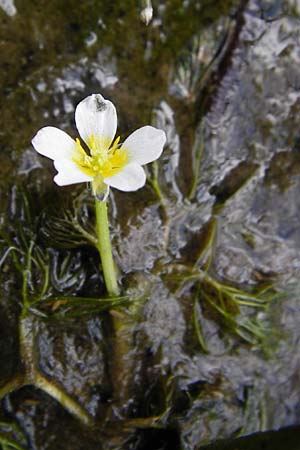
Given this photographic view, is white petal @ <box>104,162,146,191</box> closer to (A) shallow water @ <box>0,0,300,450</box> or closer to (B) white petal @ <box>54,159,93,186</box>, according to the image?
(B) white petal @ <box>54,159,93,186</box>

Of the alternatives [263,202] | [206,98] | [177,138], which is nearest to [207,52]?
[206,98]

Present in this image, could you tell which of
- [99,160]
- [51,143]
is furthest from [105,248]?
[51,143]

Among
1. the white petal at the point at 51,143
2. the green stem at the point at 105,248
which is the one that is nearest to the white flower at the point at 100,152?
the white petal at the point at 51,143

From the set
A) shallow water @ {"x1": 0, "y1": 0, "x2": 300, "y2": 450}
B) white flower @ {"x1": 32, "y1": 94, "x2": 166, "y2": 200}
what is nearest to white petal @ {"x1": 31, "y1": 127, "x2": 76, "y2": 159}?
white flower @ {"x1": 32, "y1": 94, "x2": 166, "y2": 200}

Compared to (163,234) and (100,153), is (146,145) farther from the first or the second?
(163,234)

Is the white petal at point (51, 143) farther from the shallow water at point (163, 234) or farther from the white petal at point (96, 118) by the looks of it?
the shallow water at point (163, 234)
